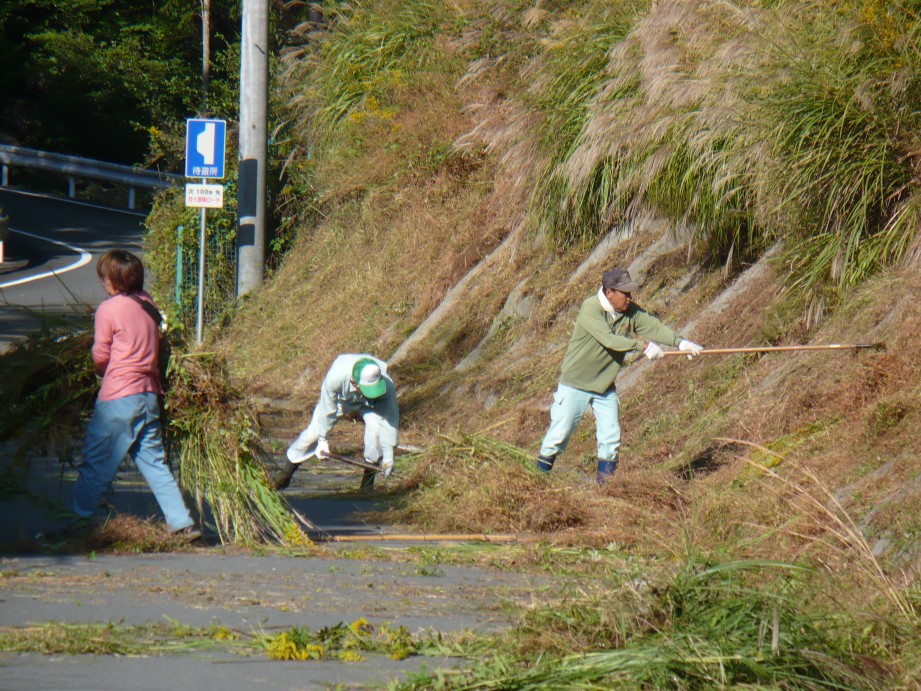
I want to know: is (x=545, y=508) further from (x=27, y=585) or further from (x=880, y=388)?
(x=27, y=585)

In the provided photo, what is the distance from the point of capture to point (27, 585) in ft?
21.2

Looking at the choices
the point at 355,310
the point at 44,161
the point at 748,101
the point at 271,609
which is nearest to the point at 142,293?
the point at 271,609

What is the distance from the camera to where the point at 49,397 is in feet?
26.2

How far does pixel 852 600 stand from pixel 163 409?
4351 mm

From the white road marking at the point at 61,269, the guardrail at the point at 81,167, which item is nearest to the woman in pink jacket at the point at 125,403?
the white road marking at the point at 61,269

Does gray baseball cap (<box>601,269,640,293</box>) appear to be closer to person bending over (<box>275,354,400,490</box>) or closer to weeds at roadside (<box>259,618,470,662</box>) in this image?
person bending over (<box>275,354,400,490</box>)

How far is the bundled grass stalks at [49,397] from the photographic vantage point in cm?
796

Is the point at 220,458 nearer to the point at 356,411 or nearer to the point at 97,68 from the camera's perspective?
the point at 356,411

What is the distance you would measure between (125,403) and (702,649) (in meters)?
4.22

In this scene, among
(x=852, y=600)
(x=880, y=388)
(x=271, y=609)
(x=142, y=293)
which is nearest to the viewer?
(x=852, y=600)

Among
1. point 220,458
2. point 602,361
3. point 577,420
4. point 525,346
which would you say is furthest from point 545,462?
point 525,346

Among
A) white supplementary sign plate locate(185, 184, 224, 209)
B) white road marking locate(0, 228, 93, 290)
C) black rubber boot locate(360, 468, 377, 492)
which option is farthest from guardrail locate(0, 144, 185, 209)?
black rubber boot locate(360, 468, 377, 492)

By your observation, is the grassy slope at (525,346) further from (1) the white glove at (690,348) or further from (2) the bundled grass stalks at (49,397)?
(2) the bundled grass stalks at (49,397)

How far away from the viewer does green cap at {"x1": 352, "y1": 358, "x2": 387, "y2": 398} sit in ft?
33.9
